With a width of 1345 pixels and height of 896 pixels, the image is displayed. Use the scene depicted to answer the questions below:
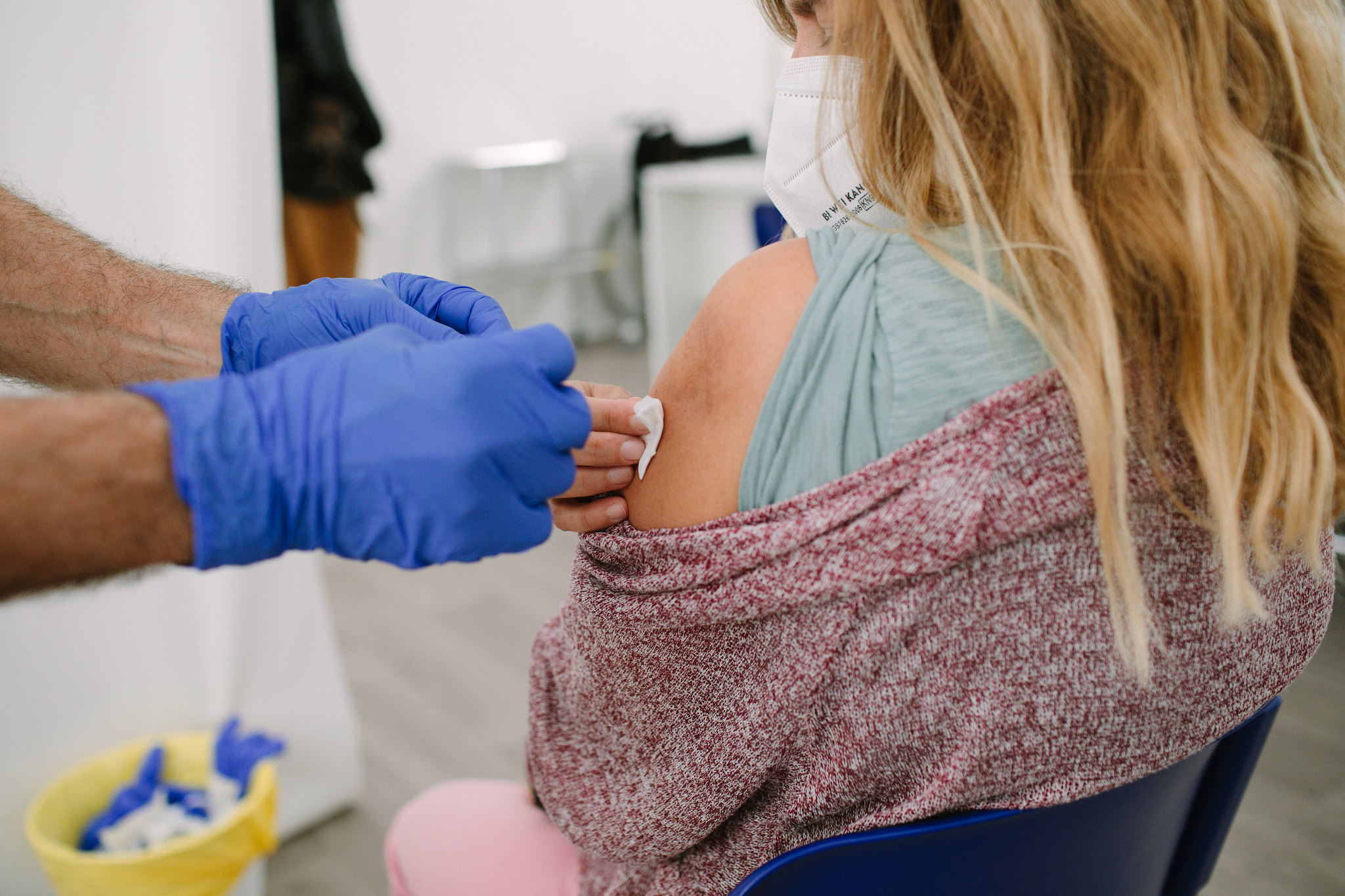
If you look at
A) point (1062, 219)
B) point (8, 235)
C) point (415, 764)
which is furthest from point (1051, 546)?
point (415, 764)

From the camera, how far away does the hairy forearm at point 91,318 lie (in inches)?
38.7

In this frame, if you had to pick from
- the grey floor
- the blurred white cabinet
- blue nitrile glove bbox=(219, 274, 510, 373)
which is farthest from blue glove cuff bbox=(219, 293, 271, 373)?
the blurred white cabinet

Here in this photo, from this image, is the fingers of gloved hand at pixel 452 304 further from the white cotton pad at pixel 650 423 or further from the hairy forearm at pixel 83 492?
the hairy forearm at pixel 83 492

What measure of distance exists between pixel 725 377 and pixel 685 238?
323 cm

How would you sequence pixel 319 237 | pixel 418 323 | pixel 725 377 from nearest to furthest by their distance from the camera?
pixel 725 377 → pixel 418 323 → pixel 319 237

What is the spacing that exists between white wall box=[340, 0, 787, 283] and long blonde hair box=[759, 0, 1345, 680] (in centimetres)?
358

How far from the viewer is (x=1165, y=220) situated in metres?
0.59

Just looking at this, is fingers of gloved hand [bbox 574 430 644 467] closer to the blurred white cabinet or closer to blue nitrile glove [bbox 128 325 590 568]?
blue nitrile glove [bbox 128 325 590 568]

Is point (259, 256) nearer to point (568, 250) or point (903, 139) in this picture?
point (903, 139)

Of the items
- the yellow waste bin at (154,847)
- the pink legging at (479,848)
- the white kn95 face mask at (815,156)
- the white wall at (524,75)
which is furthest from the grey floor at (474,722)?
the white wall at (524,75)

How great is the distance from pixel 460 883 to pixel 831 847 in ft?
1.57

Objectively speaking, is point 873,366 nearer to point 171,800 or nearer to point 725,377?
point 725,377

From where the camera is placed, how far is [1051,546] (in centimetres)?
57

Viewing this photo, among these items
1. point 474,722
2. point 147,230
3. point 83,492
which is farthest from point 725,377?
point 474,722
